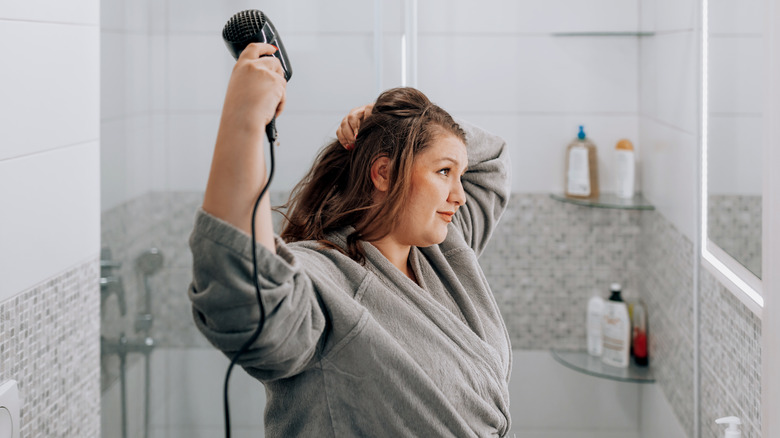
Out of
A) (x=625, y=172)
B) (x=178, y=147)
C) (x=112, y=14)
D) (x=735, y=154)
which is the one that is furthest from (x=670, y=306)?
(x=112, y=14)

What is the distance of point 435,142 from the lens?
1.14m

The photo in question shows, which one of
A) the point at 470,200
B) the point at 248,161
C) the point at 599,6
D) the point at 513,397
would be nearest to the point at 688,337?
the point at 513,397

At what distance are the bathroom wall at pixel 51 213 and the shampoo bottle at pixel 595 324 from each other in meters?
1.41

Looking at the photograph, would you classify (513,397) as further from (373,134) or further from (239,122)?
(239,122)

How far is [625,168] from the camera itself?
2.18 m

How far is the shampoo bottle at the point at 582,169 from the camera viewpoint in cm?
219

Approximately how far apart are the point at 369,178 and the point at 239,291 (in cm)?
43

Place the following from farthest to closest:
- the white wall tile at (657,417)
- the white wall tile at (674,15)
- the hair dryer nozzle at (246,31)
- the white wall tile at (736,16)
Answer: the white wall tile at (657,417) → the white wall tile at (674,15) → the white wall tile at (736,16) → the hair dryer nozzle at (246,31)

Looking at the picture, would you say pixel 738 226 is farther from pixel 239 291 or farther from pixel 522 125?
pixel 239 291

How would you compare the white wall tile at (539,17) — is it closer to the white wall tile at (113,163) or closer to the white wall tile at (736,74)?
the white wall tile at (736,74)

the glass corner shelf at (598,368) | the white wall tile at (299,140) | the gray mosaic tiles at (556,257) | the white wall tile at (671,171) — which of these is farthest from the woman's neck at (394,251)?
the glass corner shelf at (598,368)

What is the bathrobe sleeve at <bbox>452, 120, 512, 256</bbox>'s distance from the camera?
1.41m

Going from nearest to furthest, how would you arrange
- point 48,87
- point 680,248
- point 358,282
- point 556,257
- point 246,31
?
point 246,31 < point 358,282 < point 48,87 < point 680,248 < point 556,257

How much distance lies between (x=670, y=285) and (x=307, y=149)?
1.08 metres
